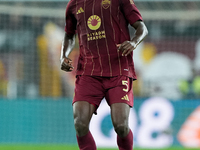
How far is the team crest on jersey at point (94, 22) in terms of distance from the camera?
11.7 ft

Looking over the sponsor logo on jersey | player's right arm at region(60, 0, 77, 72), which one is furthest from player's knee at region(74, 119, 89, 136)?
the sponsor logo on jersey

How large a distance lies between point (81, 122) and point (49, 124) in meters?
4.39

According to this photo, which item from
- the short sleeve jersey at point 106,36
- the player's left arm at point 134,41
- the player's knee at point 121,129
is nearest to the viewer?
the player's left arm at point 134,41

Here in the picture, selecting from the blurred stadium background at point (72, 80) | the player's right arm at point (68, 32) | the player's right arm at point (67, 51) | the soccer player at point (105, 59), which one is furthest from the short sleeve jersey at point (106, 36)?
the blurred stadium background at point (72, 80)

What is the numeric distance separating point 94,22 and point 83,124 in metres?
0.91

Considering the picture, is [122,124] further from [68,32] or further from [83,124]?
[68,32]

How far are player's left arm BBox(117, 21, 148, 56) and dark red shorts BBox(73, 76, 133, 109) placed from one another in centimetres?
32

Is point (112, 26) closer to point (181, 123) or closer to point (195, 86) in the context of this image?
point (181, 123)

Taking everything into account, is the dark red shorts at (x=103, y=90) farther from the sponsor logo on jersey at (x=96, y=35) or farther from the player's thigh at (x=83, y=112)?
the sponsor logo on jersey at (x=96, y=35)

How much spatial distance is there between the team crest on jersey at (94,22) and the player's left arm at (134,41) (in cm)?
30

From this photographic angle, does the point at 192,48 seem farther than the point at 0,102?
Yes

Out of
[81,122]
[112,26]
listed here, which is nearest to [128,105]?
[81,122]

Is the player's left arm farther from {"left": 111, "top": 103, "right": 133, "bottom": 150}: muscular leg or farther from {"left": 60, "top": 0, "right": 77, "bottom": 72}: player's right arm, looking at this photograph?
{"left": 60, "top": 0, "right": 77, "bottom": 72}: player's right arm

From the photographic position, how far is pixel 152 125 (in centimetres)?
727
